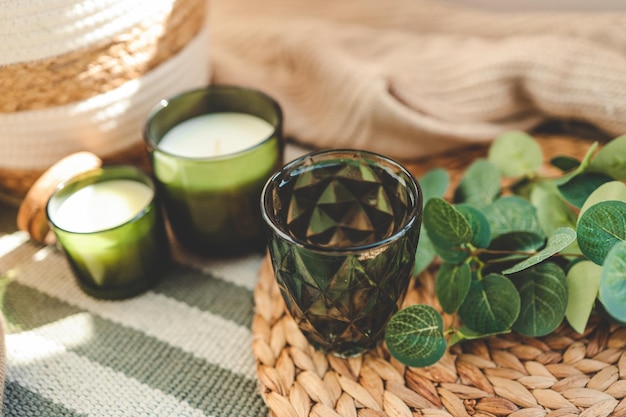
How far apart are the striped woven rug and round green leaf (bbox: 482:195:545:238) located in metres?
0.20

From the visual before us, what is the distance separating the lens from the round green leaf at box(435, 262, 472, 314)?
15.8 inches

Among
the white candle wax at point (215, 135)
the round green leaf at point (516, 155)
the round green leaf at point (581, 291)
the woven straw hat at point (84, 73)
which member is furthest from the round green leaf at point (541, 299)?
the woven straw hat at point (84, 73)

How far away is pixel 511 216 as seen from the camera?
1.45 ft

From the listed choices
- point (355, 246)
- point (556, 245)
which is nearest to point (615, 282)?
point (556, 245)

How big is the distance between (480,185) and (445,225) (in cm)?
9

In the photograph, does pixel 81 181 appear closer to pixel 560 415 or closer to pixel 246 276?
pixel 246 276

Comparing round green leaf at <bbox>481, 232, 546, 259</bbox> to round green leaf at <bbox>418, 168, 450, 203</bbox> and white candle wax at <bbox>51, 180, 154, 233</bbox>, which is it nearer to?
round green leaf at <bbox>418, 168, 450, 203</bbox>

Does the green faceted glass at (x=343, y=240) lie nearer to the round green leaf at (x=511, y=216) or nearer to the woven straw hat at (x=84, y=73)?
the round green leaf at (x=511, y=216)

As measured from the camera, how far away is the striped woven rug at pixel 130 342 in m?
0.41

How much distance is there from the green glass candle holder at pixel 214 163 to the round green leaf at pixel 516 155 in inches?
7.4

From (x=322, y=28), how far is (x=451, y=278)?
13.7 inches

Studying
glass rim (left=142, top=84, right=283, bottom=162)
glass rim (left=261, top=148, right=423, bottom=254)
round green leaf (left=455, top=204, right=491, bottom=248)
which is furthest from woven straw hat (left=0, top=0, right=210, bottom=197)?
round green leaf (left=455, top=204, right=491, bottom=248)

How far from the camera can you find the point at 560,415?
1.20 ft

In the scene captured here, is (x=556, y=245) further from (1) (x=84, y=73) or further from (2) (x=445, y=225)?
(1) (x=84, y=73)
